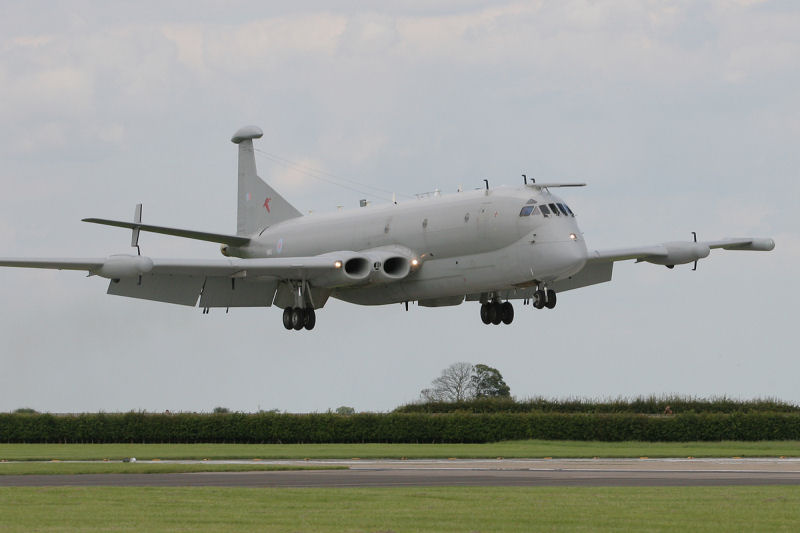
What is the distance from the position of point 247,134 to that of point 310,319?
44.4 feet

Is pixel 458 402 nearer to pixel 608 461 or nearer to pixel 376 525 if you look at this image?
pixel 608 461

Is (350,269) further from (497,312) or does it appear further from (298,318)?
(497,312)

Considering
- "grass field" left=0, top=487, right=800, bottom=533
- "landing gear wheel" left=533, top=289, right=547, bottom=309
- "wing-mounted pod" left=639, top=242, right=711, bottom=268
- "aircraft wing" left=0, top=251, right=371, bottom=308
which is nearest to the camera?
"grass field" left=0, top=487, right=800, bottom=533

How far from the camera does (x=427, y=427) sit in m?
46.0

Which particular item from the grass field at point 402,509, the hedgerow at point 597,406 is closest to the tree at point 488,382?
the hedgerow at point 597,406

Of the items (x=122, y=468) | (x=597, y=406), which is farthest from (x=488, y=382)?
(x=122, y=468)

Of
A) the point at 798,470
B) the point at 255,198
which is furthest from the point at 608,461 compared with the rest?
the point at 255,198

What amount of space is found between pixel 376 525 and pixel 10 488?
8.07 m

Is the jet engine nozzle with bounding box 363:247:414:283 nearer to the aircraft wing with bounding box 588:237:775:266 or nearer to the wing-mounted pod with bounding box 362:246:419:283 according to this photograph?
the wing-mounted pod with bounding box 362:246:419:283

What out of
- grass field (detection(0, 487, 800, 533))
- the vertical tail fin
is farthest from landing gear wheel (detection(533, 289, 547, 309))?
grass field (detection(0, 487, 800, 533))

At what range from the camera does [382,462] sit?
105ft

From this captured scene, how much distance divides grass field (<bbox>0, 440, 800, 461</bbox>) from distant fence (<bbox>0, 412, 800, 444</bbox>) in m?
0.88

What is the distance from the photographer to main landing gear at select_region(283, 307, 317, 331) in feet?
143

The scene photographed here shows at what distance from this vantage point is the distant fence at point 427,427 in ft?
150
